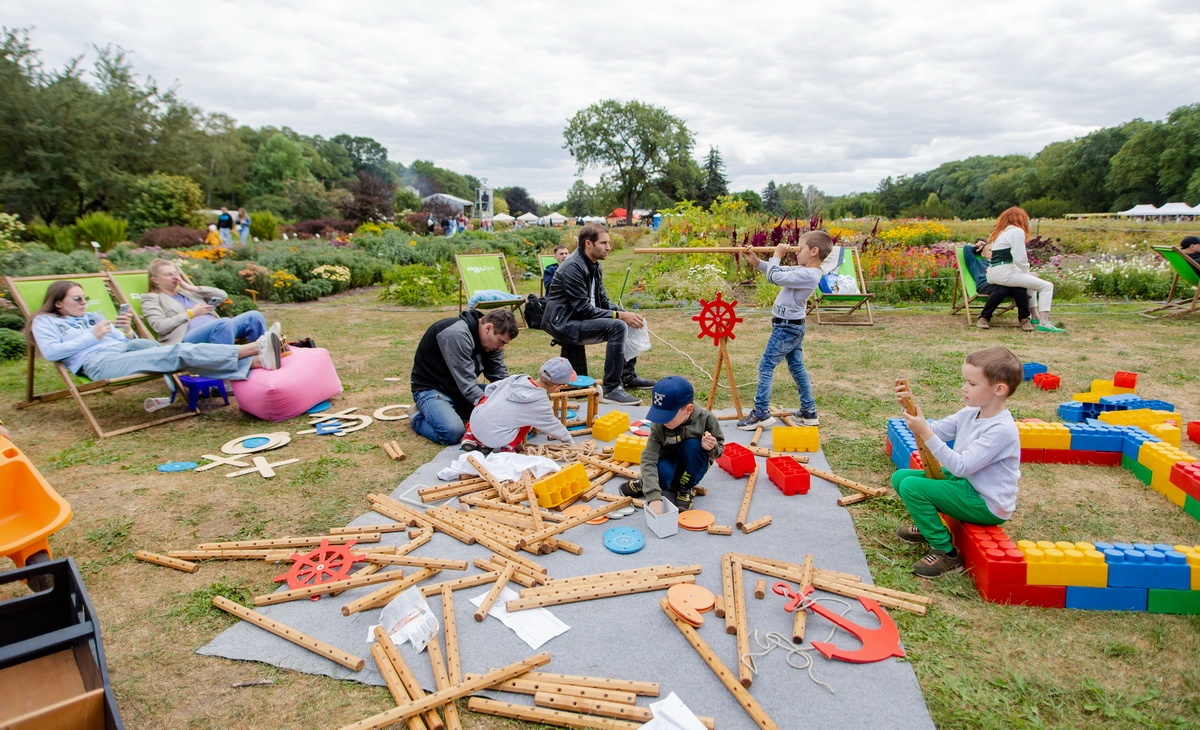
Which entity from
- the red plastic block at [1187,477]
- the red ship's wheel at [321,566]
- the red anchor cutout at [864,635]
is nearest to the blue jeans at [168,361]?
the red ship's wheel at [321,566]

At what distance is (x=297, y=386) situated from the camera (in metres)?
6.43

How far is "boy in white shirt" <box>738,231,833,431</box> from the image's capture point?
5.71m

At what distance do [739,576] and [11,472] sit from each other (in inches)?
162

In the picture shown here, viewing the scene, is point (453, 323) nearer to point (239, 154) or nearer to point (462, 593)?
point (462, 593)

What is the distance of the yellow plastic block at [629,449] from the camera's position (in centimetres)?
527

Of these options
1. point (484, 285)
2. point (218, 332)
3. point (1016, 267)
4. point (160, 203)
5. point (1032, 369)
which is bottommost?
point (1032, 369)

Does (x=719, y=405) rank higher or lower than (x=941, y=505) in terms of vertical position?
lower

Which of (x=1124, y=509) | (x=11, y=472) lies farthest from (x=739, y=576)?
(x=11, y=472)

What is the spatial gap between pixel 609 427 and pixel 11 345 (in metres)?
9.18

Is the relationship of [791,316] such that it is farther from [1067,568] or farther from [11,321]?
[11,321]

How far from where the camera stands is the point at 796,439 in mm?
5473

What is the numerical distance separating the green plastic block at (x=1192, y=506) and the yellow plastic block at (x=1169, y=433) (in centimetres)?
116

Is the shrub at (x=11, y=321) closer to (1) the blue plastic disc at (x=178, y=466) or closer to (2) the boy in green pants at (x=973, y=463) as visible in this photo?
(1) the blue plastic disc at (x=178, y=466)

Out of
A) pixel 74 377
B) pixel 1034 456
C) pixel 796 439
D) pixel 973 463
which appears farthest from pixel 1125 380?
pixel 74 377
